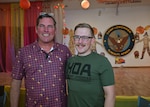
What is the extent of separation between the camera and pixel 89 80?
1.27 meters

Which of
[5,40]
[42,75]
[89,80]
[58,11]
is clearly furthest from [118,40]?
[89,80]

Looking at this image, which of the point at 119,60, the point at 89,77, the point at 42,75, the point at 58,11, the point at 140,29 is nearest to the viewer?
the point at 89,77

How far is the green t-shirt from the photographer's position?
125cm

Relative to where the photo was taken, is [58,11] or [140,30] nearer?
[58,11]

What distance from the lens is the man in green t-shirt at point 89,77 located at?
4.09ft

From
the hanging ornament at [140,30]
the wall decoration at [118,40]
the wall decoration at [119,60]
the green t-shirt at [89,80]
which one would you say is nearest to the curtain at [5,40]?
the wall decoration at [118,40]

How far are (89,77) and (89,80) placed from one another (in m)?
0.02

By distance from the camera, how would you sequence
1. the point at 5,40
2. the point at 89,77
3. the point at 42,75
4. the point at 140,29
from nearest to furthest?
1. the point at 89,77
2. the point at 42,75
3. the point at 5,40
4. the point at 140,29

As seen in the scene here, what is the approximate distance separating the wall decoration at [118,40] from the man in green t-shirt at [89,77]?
25.6 feet

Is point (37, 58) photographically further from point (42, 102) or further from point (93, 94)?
point (93, 94)

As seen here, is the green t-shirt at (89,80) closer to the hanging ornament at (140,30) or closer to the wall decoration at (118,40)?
the wall decoration at (118,40)

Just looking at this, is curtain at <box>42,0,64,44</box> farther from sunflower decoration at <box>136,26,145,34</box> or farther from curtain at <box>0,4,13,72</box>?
sunflower decoration at <box>136,26,145,34</box>

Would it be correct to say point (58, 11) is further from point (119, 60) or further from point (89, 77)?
point (89, 77)

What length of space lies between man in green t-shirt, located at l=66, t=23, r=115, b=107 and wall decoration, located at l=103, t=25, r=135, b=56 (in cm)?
779
